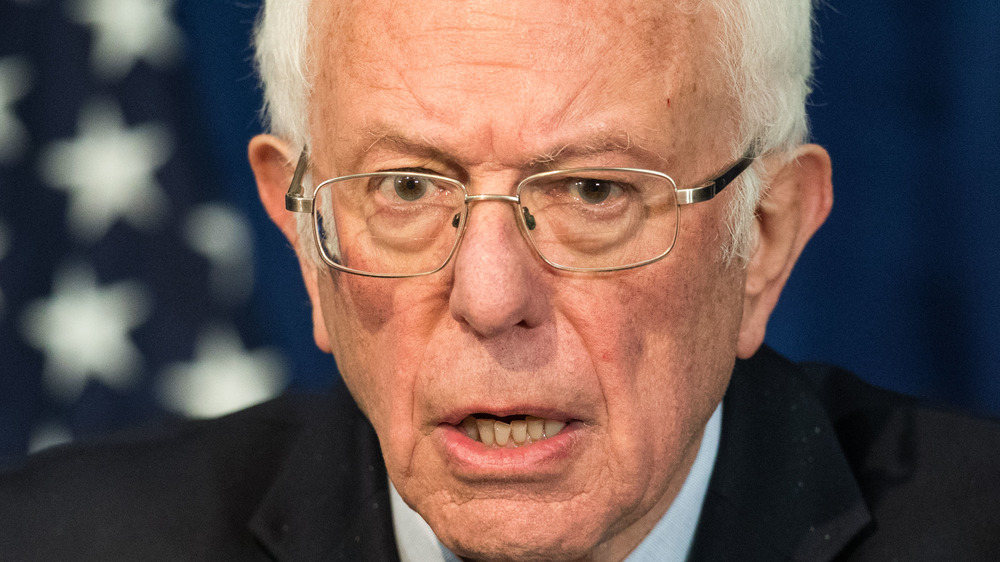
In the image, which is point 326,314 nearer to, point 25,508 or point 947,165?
point 25,508

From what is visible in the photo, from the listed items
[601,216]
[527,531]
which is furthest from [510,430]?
[601,216]

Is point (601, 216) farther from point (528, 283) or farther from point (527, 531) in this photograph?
point (527, 531)

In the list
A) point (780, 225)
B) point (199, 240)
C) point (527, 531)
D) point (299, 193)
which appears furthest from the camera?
point (199, 240)

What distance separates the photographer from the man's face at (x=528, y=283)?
1611 millimetres

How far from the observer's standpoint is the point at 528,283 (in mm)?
1613

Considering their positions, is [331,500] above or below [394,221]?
below

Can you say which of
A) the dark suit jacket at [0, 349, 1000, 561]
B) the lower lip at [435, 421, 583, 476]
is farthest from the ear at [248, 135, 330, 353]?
the lower lip at [435, 421, 583, 476]

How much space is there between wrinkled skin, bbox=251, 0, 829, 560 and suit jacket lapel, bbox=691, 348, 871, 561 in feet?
1.08

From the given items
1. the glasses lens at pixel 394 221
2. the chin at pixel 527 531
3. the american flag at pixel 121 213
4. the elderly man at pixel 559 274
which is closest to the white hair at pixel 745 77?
the elderly man at pixel 559 274

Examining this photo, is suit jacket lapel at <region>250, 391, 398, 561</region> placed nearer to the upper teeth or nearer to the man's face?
the man's face

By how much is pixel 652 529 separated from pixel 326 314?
847 mm

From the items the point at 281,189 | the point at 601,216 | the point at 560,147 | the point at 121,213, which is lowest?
the point at 121,213

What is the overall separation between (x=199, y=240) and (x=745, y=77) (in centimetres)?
227

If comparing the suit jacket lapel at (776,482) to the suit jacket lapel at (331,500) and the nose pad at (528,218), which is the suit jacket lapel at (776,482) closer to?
the suit jacket lapel at (331,500)
